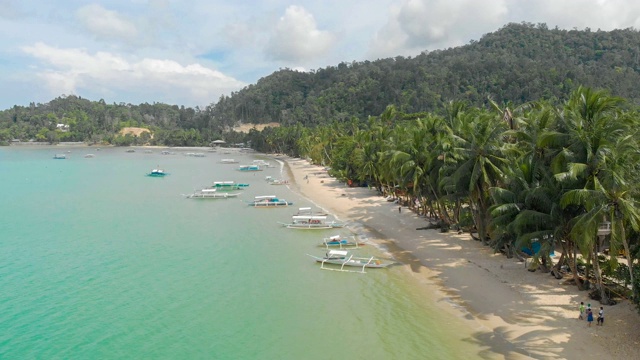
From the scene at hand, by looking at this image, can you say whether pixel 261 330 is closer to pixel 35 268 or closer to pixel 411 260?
pixel 411 260

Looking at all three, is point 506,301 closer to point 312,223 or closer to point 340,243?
point 340,243

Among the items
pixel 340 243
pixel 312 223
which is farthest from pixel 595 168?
pixel 312 223

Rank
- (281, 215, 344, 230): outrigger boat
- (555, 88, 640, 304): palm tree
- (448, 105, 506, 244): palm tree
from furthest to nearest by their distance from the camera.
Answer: (281, 215, 344, 230): outrigger boat
(448, 105, 506, 244): palm tree
(555, 88, 640, 304): palm tree

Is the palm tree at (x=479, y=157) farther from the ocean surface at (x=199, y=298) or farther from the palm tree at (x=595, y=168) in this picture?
the ocean surface at (x=199, y=298)

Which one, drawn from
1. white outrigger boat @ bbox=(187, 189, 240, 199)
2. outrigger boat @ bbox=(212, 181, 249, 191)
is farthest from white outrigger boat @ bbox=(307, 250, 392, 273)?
outrigger boat @ bbox=(212, 181, 249, 191)

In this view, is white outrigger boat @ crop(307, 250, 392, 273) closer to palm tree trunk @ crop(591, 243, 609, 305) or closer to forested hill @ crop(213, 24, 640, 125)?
palm tree trunk @ crop(591, 243, 609, 305)

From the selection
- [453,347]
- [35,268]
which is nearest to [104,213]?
[35,268]
